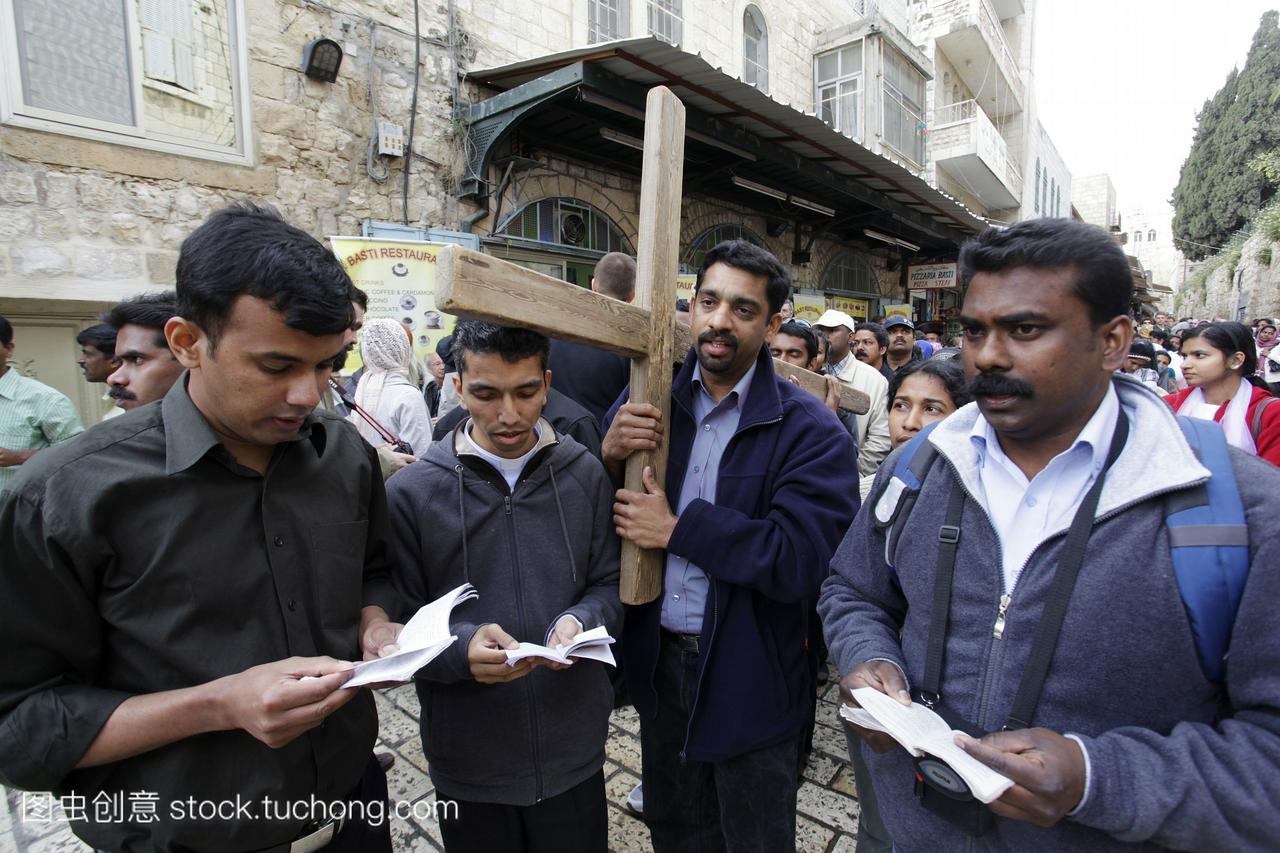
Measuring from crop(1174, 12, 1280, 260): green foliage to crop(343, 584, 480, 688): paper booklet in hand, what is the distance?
35.2 m

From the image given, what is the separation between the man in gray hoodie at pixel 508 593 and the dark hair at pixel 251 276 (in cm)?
52

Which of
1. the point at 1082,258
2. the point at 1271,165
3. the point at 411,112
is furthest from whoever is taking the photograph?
the point at 1271,165

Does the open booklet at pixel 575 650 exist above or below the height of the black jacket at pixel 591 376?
below

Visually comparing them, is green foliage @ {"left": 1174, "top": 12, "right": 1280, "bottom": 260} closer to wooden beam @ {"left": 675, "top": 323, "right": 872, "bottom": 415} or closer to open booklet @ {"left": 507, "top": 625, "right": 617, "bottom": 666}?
wooden beam @ {"left": 675, "top": 323, "right": 872, "bottom": 415}

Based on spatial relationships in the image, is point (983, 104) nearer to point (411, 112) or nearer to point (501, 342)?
point (411, 112)

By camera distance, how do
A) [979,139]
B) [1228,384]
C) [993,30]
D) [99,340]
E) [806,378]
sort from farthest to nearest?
[993,30]
[979,139]
[1228,384]
[99,340]
[806,378]

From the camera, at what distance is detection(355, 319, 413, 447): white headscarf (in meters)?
4.06

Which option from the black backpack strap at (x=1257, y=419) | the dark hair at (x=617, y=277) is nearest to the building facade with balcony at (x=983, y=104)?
the black backpack strap at (x=1257, y=419)

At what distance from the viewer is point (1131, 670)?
1.03 meters

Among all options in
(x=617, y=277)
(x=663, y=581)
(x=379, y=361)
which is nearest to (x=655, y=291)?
(x=663, y=581)

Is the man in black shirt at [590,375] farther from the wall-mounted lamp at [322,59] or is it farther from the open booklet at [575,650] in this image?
the wall-mounted lamp at [322,59]

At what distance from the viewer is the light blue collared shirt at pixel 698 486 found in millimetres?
1885

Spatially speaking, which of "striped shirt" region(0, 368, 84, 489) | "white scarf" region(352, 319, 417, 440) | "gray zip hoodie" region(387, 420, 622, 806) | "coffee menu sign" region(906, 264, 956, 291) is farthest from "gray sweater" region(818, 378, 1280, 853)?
"coffee menu sign" region(906, 264, 956, 291)

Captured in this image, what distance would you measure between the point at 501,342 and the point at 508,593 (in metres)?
0.71
